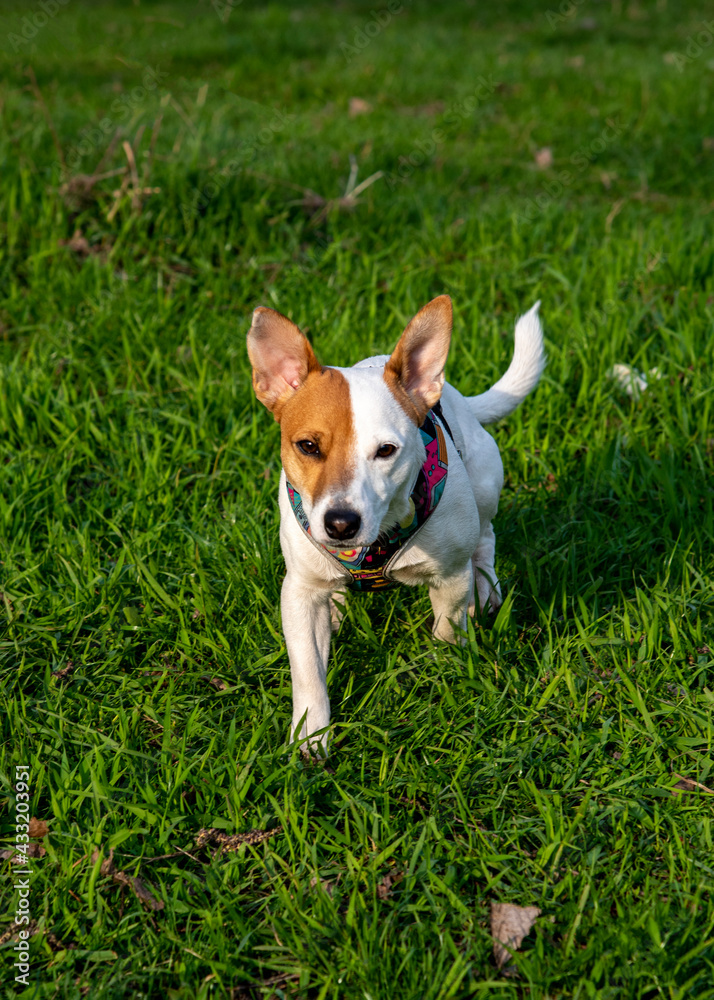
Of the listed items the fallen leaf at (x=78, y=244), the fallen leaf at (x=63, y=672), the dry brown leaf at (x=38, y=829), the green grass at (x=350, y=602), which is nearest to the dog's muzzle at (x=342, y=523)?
the green grass at (x=350, y=602)

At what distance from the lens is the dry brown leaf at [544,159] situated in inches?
284

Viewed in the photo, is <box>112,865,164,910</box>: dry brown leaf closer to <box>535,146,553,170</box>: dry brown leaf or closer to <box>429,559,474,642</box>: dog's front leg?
<box>429,559,474,642</box>: dog's front leg

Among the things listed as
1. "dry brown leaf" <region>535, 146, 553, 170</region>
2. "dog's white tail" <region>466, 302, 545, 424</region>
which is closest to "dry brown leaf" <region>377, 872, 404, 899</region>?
"dog's white tail" <region>466, 302, 545, 424</region>

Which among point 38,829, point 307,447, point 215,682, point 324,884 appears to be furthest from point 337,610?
point 38,829

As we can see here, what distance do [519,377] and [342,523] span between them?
1.56 metres

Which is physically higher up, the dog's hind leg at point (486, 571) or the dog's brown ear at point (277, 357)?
the dog's brown ear at point (277, 357)

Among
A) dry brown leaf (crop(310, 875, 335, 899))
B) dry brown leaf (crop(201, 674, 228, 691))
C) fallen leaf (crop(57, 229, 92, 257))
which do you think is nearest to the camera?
dry brown leaf (crop(310, 875, 335, 899))

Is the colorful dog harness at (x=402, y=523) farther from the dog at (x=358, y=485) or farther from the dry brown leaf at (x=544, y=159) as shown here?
the dry brown leaf at (x=544, y=159)

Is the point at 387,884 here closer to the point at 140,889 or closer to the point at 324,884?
the point at 324,884

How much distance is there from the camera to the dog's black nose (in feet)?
7.63

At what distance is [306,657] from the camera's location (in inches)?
108

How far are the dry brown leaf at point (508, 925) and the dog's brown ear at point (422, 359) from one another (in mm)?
1412

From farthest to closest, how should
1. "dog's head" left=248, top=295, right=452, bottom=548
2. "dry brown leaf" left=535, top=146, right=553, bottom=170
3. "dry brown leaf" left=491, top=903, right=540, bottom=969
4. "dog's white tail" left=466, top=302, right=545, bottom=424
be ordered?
"dry brown leaf" left=535, top=146, right=553, bottom=170 < "dog's white tail" left=466, top=302, right=545, bottom=424 < "dog's head" left=248, top=295, right=452, bottom=548 < "dry brown leaf" left=491, top=903, right=540, bottom=969

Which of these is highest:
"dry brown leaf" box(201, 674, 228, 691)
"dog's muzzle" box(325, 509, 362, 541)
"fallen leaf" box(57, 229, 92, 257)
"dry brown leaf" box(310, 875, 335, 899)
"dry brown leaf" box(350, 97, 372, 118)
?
"dog's muzzle" box(325, 509, 362, 541)
